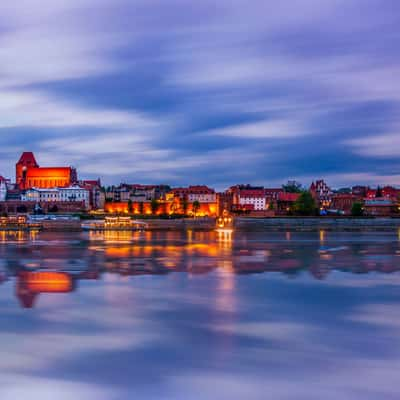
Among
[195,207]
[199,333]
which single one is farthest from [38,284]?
[195,207]

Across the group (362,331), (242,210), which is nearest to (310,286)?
(362,331)

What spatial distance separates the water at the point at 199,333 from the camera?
8.07 m

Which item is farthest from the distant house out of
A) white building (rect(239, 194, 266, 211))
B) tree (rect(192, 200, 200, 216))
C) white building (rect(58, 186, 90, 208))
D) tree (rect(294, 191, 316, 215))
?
white building (rect(58, 186, 90, 208))

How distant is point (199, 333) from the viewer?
1097 cm

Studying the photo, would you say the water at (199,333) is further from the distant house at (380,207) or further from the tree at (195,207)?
the distant house at (380,207)

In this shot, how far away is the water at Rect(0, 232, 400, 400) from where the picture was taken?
8.07m

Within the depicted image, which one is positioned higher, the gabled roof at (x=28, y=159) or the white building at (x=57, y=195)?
the gabled roof at (x=28, y=159)

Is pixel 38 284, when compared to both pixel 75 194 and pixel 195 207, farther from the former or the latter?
pixel 75 194

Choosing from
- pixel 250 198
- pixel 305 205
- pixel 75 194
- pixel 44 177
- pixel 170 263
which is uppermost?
pixel 44 177

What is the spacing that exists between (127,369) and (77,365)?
803mm

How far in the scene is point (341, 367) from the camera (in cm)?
883

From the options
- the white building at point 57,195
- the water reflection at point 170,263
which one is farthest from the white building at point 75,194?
the water reflection at point 170,263

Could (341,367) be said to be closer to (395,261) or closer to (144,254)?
(395,261)

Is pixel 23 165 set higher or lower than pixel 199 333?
higher
